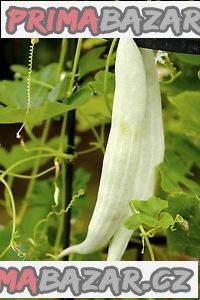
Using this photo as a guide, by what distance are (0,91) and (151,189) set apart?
21 centimetres

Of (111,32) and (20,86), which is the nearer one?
(111,32)

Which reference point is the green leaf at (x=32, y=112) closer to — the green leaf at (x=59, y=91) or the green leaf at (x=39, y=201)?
the green leaf at (x=59, y=91)

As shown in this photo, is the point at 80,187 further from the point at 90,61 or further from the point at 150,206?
the point at 150,206

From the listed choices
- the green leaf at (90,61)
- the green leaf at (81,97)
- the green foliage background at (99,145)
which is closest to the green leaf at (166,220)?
the green foliage background at (99,145)

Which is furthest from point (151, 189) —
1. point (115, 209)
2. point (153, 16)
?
point (153, 16)

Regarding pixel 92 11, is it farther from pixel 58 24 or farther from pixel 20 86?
pixel 20 86

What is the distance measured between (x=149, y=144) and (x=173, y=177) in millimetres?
64

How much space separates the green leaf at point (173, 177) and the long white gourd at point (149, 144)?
0.04 ft

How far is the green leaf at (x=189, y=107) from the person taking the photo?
668 mm

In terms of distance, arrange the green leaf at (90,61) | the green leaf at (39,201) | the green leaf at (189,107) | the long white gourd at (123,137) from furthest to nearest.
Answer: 1. the green leaf at (39,201)
2. the green leaf at (90,61)
3. the green leaf at (189,107)
4. the long white gourd at (123,137)

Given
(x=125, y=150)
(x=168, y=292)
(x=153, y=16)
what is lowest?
(x=168, y=292)

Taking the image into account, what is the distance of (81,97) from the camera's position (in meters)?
0.62

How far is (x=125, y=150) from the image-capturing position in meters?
0.57

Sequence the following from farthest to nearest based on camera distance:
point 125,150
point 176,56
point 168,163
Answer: point 176,56 < point 168,163 < point 125,150
